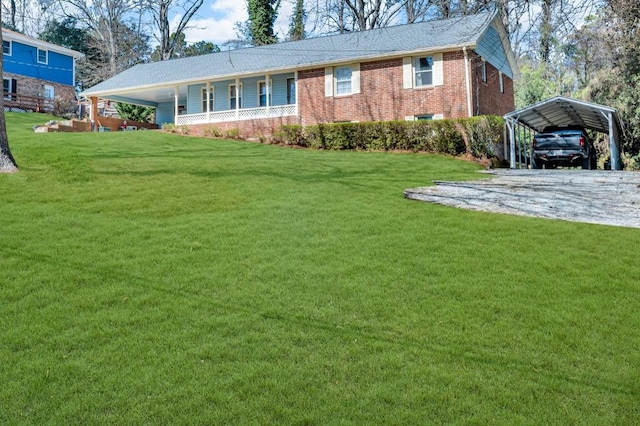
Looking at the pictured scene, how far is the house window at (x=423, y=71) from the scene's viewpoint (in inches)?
793

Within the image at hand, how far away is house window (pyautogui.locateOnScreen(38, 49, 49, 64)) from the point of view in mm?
34125

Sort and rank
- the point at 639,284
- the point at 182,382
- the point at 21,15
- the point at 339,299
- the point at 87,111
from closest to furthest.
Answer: the point at 182,382 → the point at 339,299 → the point at 639,284 → the point at 87,111 → the point at 21,15

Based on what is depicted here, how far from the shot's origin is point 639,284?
16.8 feet

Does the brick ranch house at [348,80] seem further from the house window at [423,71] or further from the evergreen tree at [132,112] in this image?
the evergreen tree at [132,112]

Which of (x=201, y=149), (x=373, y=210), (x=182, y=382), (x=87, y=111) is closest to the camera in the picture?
(x=182, y=382)

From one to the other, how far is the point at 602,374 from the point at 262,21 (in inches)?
1497

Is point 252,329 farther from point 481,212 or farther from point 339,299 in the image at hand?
point 481,212

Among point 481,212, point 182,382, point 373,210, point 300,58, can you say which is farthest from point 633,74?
point 182,382

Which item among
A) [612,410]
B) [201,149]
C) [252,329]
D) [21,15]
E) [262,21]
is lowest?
[612,410]

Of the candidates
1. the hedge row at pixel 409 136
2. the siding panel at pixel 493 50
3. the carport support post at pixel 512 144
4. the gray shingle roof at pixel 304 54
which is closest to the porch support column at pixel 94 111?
the gray shingle roof at pixel 304 54

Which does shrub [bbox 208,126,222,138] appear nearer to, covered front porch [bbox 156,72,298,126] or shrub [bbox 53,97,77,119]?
covered front porch [bbox 156,72,298,126]

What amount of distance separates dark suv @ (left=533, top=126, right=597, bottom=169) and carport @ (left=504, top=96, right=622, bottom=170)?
0.78 meters

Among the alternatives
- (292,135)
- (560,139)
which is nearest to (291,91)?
(292,135)

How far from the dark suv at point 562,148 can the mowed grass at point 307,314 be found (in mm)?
9364
